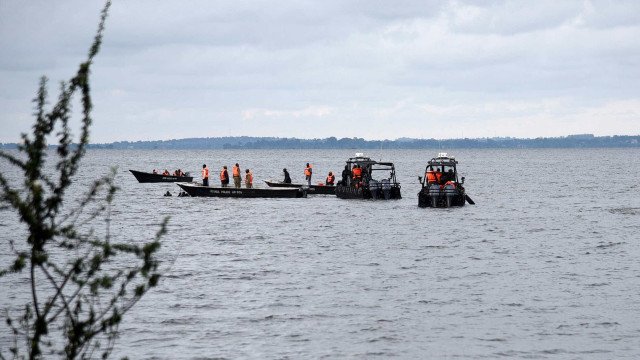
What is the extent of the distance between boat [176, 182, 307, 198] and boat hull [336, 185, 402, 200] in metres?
3.14

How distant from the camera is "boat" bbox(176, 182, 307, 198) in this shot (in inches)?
2432

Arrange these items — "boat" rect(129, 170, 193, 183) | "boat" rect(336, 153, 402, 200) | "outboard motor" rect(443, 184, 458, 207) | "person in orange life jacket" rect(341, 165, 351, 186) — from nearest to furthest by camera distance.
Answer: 1. "outboard motor" rect(443, 184, 458, 207)
2. "boat" rect(336, 153, 402, 200)
3. "person in orange life jacket" rect(341, 165, 351, 186)
4. "boat" rect(129, 170, 193, 183)

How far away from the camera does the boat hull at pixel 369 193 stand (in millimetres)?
60094

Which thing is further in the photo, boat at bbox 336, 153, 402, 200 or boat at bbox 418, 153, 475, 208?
boat at bbox 336, 153, 402, 200

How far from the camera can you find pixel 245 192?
2447 inches

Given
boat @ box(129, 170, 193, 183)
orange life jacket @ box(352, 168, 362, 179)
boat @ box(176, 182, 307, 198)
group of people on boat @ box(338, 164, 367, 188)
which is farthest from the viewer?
boat @ box(129, 170, 193, 183)

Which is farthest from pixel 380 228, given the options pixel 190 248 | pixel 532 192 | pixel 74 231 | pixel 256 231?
pixel 532 192

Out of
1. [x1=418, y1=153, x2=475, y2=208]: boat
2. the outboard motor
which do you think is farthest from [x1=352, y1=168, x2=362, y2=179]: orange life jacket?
the outboard motor

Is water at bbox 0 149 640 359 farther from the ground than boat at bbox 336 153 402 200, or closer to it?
closer to it

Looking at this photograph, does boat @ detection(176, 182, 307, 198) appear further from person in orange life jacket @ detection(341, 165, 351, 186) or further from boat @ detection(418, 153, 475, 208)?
boat @ detection(418, 153, 475, 208)

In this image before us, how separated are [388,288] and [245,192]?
120ft

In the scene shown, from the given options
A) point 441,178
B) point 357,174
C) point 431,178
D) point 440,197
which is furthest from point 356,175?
point 441,178

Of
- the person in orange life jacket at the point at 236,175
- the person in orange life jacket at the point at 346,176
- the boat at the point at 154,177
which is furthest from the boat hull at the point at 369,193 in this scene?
the boat at the point at 154,177

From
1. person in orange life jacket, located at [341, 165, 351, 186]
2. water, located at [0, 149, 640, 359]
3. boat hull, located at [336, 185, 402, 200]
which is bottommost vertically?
water, located at [0, 149, 640, 359]
